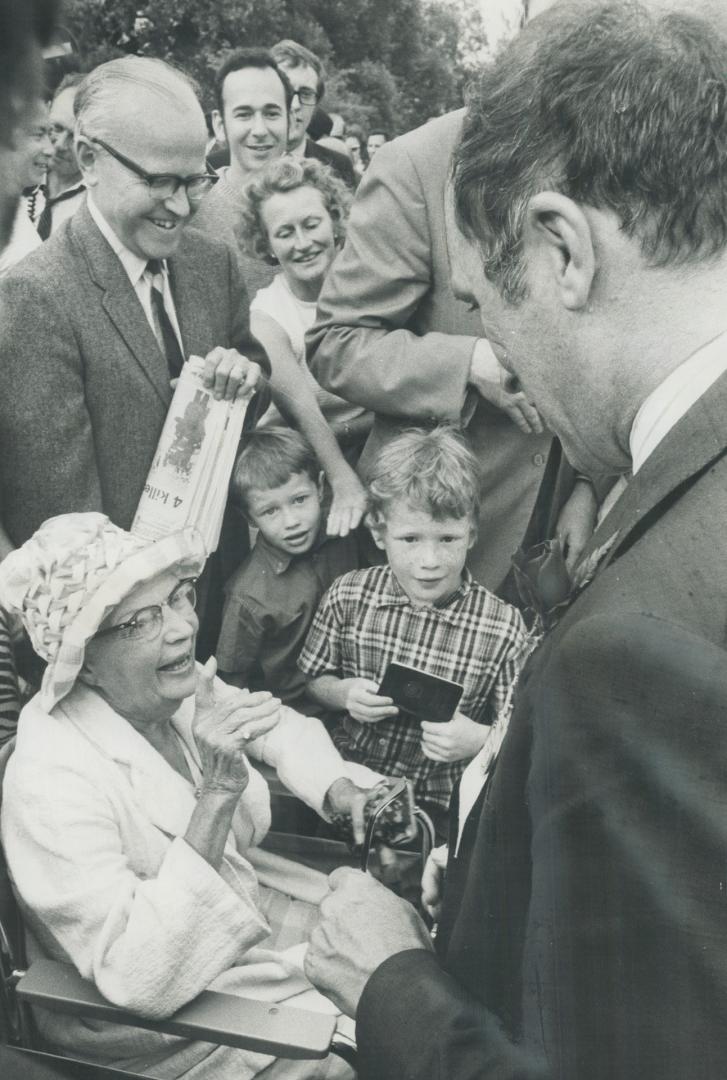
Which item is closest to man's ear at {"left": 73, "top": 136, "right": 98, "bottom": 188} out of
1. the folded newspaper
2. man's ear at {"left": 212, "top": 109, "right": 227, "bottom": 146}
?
the folded newspaper

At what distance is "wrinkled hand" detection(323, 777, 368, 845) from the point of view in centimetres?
248

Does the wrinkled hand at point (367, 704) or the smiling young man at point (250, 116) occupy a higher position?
the smiling young man at point (250, 116)

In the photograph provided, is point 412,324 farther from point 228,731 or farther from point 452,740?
point 228,731

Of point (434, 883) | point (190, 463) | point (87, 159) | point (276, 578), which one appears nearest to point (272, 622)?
point (276, 578)

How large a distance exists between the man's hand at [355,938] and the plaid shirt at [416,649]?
130cm

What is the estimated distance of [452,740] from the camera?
2684mm

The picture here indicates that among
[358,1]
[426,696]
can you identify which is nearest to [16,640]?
[426,696]

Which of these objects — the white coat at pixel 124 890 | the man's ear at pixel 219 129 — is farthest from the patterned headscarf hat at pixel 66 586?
the man's ear at pixel 219 129

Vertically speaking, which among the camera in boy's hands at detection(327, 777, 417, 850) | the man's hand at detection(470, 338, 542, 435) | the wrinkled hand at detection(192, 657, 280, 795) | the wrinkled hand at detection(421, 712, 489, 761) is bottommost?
the camera in boy's hands at detection(327, 777, 417, 850)

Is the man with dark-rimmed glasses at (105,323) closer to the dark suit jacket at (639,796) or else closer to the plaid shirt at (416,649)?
the plaid shirt at (416,649)

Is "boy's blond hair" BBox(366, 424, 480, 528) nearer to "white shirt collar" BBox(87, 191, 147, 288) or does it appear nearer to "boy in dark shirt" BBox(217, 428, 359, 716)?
"boy in dark shirt" BBox(217, 428, 359, 716)

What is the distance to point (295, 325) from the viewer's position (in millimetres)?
3316

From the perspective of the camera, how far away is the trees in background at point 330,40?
8.12 m

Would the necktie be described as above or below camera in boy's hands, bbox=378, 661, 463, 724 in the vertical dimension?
above
